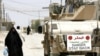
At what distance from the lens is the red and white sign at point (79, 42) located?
12250 millimetres

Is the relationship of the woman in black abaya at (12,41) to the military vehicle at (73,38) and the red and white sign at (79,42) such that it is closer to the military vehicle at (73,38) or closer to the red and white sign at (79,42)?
the military vehicle at (73,38)

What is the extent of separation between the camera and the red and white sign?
1225cm

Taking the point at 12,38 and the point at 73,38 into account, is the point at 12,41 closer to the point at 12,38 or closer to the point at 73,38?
the point at 12,38

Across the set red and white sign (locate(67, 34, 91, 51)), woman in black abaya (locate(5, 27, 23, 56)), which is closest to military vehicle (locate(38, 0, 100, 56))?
red and white sign (locate(67, 34, 91, 51))

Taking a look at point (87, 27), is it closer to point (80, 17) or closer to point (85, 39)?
point (85, 39)

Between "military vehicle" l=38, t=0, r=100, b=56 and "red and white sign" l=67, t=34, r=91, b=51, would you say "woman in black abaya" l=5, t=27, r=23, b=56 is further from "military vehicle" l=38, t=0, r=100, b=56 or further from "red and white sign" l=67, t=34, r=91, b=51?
"red and white sign" l=67, t=34, r=91, b=51

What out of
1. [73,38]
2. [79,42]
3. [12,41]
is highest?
[73,38]

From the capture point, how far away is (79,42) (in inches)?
484

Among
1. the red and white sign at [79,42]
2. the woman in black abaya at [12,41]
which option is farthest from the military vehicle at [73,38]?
the woman in black abaya at [12,41]

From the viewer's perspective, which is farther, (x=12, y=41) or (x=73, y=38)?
(x=12, y=41)

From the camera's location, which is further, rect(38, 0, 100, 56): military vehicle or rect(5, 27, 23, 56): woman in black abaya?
rect(5, 27, 23, 56): woman in black abaya

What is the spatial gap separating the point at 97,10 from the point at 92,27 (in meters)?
2.64

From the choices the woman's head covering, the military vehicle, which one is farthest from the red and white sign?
the woman's head covering

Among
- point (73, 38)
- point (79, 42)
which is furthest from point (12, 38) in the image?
point (79, 42)
